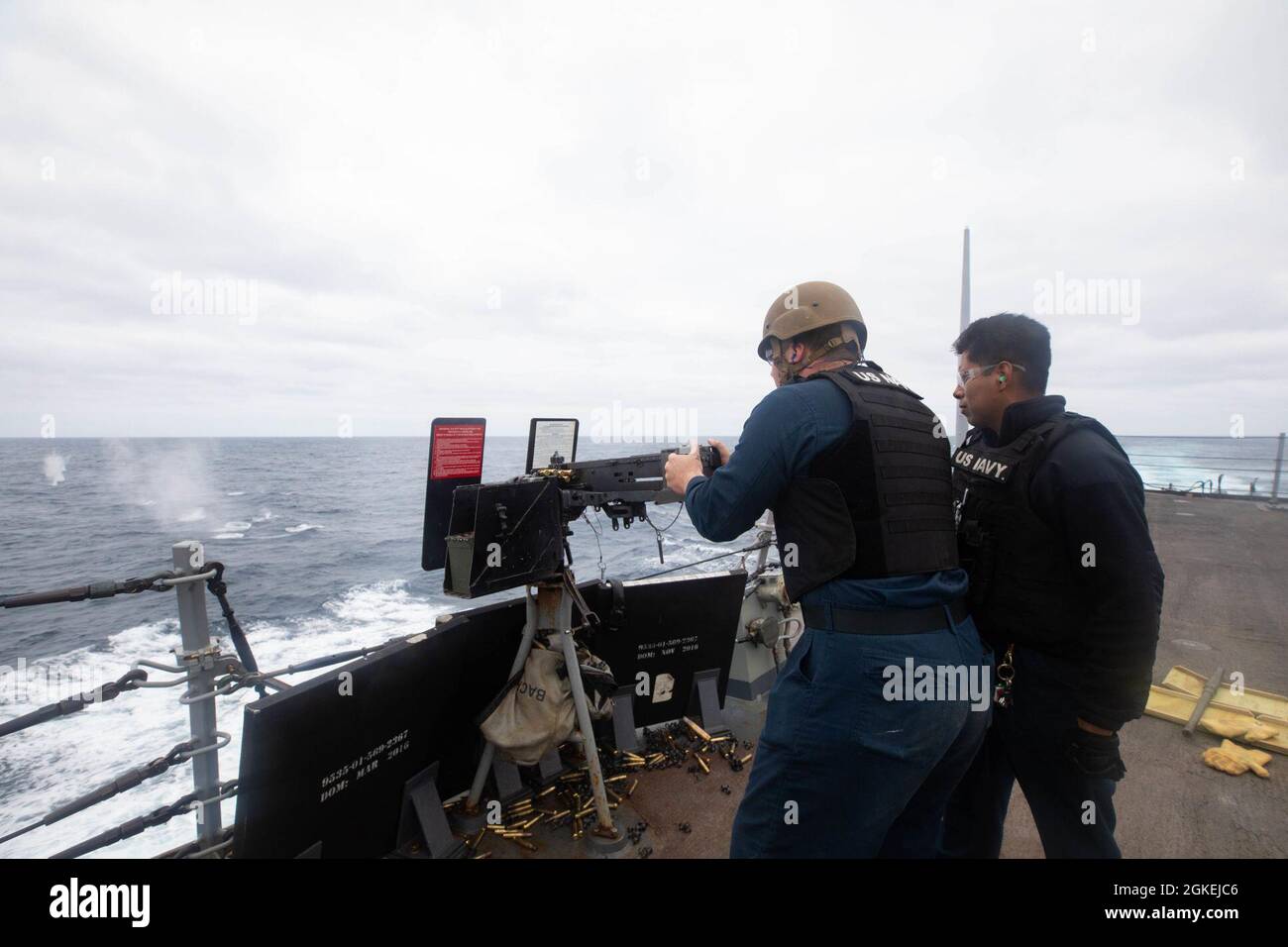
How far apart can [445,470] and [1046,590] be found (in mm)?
3002

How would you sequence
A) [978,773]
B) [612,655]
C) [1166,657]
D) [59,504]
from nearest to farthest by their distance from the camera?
[978,773] < [612,655] < [1166,657] < [59,504]

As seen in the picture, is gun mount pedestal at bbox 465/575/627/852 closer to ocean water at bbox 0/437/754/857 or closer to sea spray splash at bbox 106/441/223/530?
ocean water at bbox 0/437/754/857

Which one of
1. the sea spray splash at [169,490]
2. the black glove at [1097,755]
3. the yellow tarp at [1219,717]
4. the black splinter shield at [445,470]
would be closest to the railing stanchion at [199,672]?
the black splinter shield at [445,470]

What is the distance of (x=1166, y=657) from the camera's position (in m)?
5.91

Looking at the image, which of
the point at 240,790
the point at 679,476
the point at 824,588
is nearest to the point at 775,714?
the point at 824,588

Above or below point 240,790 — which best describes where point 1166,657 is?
below

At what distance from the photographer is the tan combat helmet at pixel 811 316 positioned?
239 cm

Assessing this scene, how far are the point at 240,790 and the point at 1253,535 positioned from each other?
56.0 feet

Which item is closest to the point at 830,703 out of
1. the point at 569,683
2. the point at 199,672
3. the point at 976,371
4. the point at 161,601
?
the point at 976,371

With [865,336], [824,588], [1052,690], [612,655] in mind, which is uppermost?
[865,336]

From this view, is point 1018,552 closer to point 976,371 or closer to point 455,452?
point 976,371

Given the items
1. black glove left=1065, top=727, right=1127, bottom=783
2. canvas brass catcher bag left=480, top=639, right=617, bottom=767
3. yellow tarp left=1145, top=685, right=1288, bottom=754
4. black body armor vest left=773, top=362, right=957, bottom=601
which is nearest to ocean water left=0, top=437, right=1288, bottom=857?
canvas brass catcher bag left=480, top=639, right=617, bottom=767

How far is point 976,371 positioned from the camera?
2779mm
